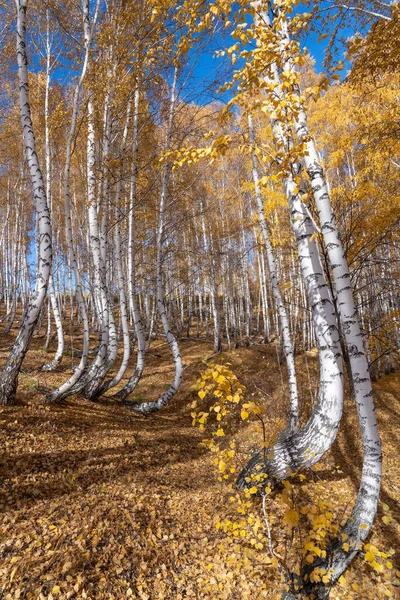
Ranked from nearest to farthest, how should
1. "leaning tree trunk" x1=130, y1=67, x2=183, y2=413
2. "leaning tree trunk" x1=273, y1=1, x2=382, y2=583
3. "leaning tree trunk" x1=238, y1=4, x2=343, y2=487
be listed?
1. "leaning tree trunk" x1=273, y1=1, x2=382, y2=583
2. "leaning tree trunk" x1=238, y1=4, x2=343, y2=487
3. "leaning tree trunk" x1=130, y1=67, x2=183, y2=413

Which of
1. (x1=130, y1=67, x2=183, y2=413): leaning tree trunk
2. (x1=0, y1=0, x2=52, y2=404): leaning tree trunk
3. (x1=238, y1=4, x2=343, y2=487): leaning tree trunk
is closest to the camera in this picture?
(x1=238, y1=4, x2=343, y2=487): leaning tree trunk

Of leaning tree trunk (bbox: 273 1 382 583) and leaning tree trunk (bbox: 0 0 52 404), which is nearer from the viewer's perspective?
leaning tree trunk (bbox: 273 1 382 583)

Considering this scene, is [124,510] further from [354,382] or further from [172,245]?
[172,245]

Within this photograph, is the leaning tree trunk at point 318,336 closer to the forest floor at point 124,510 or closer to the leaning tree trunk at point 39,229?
the forest floor at point 124,510

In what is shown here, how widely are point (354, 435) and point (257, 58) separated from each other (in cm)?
804

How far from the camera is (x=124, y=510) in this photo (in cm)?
350

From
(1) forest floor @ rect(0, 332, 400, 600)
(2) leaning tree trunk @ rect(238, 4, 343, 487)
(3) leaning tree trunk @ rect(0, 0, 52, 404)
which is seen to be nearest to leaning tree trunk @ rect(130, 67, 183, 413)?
(1) forest floor @ rect(0, 332, 400, 600)

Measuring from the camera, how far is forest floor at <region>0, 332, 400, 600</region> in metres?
2.70

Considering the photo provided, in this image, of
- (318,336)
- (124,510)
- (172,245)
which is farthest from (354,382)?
(172,245)

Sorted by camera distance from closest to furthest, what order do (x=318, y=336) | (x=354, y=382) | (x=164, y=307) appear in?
1. (x=354, y=382)
2. (x=318, y=336)
3. (x=164, y=307)

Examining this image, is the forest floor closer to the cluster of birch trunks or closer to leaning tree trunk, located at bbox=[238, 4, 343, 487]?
the cluster of birch trunks

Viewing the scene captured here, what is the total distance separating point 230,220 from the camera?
57.2 ft

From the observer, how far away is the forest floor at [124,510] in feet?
8.87

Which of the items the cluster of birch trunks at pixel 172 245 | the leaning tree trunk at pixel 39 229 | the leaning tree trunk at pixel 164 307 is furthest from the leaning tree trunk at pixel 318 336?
the leaning tree trunk at pixel 164 307
